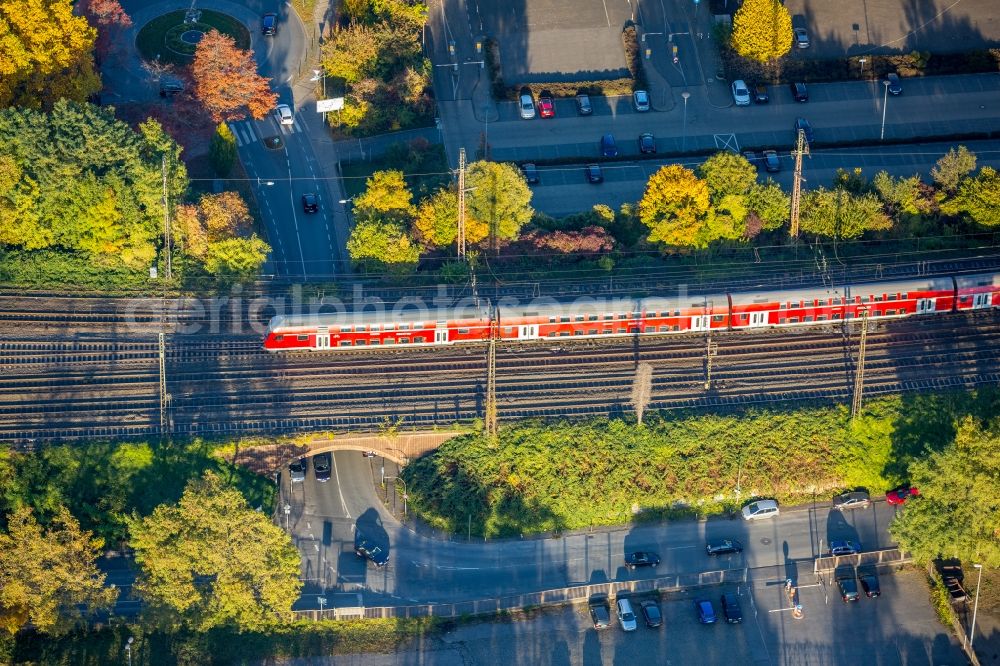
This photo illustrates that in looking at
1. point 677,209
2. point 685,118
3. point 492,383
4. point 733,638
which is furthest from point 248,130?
point 733,638

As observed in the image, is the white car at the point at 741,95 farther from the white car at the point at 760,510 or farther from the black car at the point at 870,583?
the black car at the point at 870,583

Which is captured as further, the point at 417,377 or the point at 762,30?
the point at 762,30

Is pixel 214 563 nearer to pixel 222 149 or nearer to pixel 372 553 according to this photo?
pixel 372 553

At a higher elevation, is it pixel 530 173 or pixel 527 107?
pixel 527 107

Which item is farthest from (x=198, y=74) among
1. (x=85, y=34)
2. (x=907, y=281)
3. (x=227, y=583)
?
(x=907, y=281)

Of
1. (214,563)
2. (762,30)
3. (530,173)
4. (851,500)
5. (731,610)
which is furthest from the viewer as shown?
(762,30)

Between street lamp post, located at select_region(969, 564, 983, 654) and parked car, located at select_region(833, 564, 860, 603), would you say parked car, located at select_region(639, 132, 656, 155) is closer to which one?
parked car, located at select_region(833, 564, 860, 603)

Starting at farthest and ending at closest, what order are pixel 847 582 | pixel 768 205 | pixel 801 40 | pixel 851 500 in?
1. pixel 801 40
2. pixel 768 205
3. pixel 851 500
4. pixel 847 582

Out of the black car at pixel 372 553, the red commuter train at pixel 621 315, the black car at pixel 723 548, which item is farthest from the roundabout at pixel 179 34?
the black car at pixel 723 548
